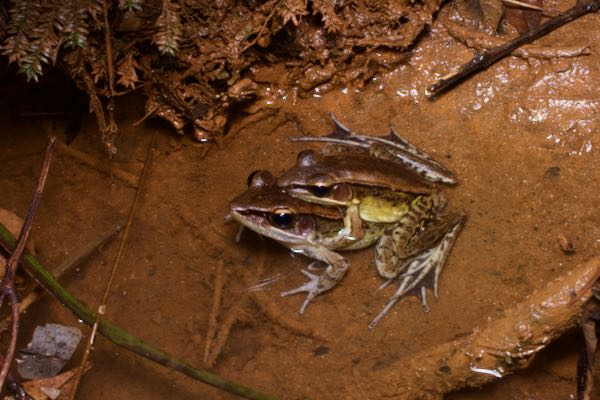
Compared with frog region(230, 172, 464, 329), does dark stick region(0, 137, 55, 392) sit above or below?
below

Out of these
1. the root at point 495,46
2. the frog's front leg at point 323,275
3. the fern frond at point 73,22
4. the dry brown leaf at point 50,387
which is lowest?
the dry brown leaf at point 50,387

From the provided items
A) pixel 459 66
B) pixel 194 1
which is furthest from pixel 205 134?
pixel 459 66

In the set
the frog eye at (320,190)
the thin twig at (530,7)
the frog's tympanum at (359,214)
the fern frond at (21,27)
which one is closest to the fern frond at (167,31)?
the fern frond at (21,27)

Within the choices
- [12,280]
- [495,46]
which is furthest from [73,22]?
[495,46]

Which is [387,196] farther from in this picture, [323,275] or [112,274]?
[112,274]

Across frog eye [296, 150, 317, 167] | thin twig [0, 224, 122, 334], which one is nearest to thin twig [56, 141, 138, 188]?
thin twig [0, 224, 122, 334]

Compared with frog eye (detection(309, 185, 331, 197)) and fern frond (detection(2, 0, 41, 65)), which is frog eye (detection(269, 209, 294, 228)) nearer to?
frog eye (detection(309, 185, 331, 197))

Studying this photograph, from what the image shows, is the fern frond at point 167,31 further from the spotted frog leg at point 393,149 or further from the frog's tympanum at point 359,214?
the spotted frog leg at point 393,149
